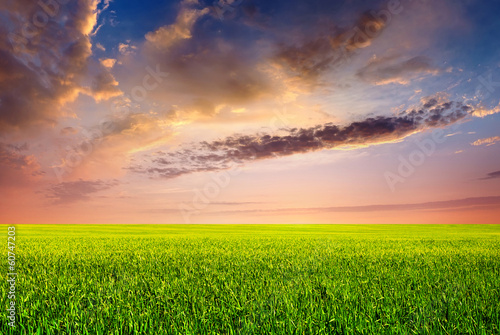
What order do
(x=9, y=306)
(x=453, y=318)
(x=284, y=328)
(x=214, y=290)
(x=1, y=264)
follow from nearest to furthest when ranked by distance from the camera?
1. (x=284, y=328)
2. (x=453, y=318)
3. (x=9, y=306)
4. (x=214, y=290)
5. (x=1, y=264)

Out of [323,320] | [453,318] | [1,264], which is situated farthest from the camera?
[1,264]

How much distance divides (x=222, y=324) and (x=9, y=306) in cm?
408

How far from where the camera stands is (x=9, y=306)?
5.50 m

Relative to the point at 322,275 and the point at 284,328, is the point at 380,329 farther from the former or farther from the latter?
the point at 322,275

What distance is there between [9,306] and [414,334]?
23.1ft

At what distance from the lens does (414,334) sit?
4504mm

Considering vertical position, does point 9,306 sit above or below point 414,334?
above

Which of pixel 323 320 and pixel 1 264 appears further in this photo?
pixel 1 264

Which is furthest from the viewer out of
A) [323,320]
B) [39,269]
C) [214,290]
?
[39,269]

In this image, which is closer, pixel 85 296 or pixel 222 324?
pixel 222 324

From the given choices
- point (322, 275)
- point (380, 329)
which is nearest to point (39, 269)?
point (322, 275)

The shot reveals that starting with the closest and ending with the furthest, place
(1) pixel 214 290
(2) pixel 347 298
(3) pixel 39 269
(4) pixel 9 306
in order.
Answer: (4) pixel 9 306 → (2) pixel 347 298 → (1) pixel 214 290 → (3) pixel 39 269

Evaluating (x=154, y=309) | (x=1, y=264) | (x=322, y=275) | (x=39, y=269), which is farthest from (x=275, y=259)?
(x=1, y=264)

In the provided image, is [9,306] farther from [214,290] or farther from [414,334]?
[414,334]
